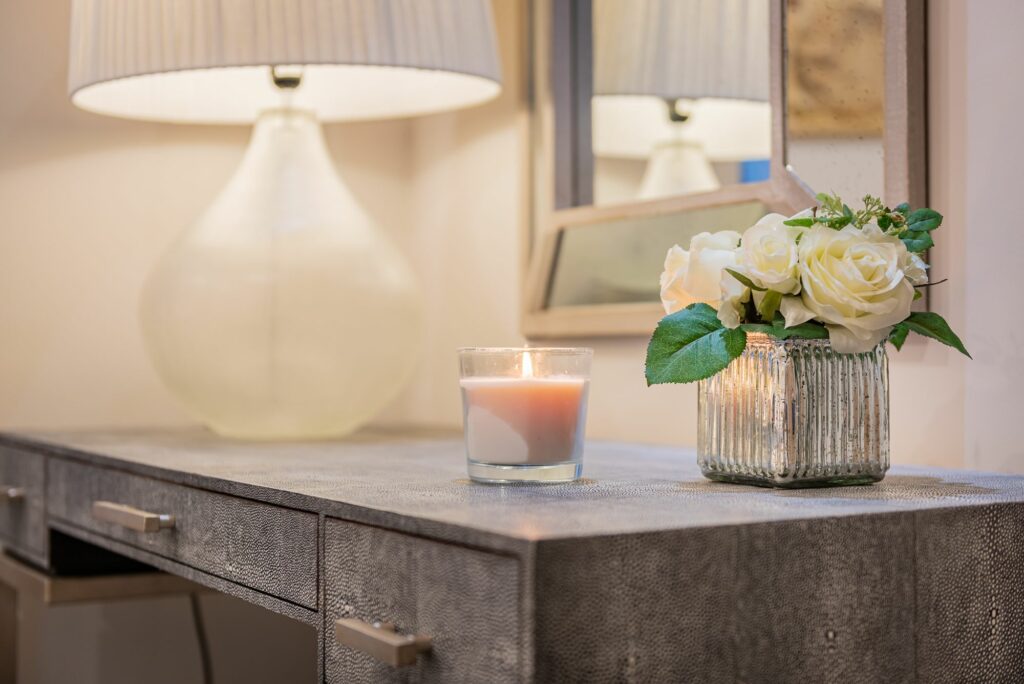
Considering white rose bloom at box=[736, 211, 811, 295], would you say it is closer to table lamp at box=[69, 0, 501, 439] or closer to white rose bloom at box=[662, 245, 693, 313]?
white rose bloom at box=[662, 245, 693, 313]

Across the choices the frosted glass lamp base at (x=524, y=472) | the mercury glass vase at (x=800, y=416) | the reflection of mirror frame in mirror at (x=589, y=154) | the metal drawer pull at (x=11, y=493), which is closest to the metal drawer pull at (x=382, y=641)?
the frosted glass lamp base at (x=524, y=472)

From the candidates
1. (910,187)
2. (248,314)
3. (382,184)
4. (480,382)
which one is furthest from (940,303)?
(382,184)

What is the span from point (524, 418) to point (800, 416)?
18 centimetres

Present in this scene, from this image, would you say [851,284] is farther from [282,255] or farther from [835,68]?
[282,255]

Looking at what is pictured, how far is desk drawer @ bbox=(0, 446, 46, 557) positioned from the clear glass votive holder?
1.95ft

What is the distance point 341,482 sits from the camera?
0.82 m

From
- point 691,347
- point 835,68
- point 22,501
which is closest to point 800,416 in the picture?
point 691,347

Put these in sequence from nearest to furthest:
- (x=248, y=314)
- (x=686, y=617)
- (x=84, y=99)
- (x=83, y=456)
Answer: (x=686, y=617), (x=83, y=456), (x=248, y=314), (x=84, y=99)

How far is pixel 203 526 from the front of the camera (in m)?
0.88

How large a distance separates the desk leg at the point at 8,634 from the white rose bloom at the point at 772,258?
3.05 feet

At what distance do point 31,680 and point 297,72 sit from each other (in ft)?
2.24

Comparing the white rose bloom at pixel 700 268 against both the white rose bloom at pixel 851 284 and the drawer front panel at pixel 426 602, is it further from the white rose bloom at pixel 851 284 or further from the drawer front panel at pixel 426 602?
the drawer front panel at pixel 426 602

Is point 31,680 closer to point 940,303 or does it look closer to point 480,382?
point 480,382

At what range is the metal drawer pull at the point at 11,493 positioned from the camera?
1.26m
